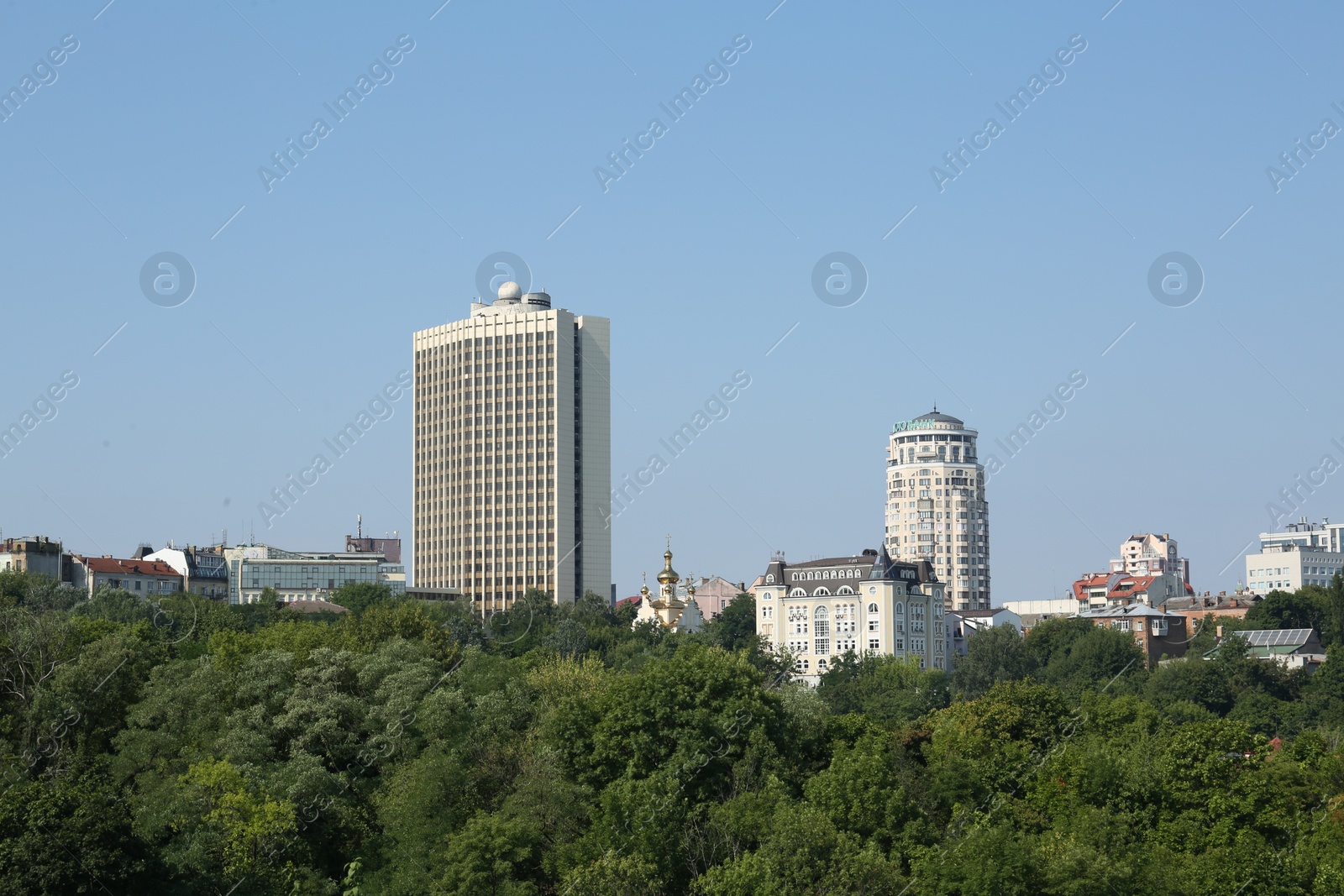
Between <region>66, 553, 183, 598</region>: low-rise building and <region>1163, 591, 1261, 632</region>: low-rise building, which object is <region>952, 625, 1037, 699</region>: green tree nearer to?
<region>1163, 591, 1261, 632</region>: low-rise building

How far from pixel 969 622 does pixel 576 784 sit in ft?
430

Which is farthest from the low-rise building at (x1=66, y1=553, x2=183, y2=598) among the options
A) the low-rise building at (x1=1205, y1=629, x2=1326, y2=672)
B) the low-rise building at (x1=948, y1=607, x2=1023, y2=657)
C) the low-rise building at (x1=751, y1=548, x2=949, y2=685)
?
the low-rise building at (x1=1205, y1=629, x2=1326, y2=672)

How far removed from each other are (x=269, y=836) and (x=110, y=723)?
12.7 metres

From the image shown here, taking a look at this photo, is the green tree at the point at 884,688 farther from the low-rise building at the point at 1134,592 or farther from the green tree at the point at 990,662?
the low-rise building at the point at 1134,592

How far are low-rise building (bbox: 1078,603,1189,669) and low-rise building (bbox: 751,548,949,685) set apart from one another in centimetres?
1546

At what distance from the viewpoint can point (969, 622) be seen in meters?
180

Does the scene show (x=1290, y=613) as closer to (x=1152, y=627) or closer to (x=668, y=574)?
(x=1152, y=627)

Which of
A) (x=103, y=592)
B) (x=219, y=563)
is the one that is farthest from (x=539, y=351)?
(x=103, y=592)

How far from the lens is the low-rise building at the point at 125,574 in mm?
145125

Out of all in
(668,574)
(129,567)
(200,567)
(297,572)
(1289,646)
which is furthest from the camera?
(297,572)

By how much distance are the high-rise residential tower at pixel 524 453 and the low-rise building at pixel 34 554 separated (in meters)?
41.7

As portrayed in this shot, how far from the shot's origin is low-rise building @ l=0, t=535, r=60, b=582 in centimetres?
13925

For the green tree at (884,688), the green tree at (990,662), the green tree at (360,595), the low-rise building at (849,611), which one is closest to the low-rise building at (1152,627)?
the green tree at (990,662)

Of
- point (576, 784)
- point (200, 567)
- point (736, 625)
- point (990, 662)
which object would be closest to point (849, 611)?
point (736, 625)
